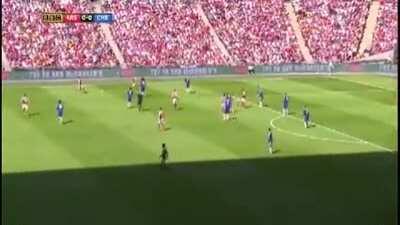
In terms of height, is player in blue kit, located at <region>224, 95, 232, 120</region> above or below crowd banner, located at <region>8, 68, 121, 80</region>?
below

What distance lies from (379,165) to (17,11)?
155ft

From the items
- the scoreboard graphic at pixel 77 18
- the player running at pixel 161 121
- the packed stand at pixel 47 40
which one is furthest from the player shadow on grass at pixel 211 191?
the scoreboard graphic at pixel 77 18

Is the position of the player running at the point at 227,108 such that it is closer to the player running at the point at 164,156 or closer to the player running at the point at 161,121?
the player running at the point at 161,121

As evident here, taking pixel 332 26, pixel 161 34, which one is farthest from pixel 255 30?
pixel 161 34

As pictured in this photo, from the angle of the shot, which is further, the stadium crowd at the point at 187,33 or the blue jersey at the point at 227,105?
the stadium crowd at the point at 187,33

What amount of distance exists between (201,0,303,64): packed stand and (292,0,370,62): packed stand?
189 cm

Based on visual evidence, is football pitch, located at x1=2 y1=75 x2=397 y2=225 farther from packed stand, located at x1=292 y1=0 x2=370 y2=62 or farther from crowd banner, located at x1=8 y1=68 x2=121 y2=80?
packed stand, located at x1=292 y1=0 x2=370 y2=62

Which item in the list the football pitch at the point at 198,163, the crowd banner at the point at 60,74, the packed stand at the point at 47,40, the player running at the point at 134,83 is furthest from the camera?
the packed stand at the point at 47,40

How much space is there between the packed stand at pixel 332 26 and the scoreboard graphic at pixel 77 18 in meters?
20.2

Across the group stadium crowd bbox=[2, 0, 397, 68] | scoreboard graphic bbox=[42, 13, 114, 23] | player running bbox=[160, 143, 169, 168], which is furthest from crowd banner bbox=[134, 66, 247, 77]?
player running bbox=[160, 143, 169, 168]

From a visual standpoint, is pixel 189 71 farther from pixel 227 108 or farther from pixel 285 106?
pixel 227 108

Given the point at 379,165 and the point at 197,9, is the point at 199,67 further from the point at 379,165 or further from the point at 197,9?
the point at 379,165

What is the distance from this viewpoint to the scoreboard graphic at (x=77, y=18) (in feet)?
222

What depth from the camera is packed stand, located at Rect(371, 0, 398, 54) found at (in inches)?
2844
